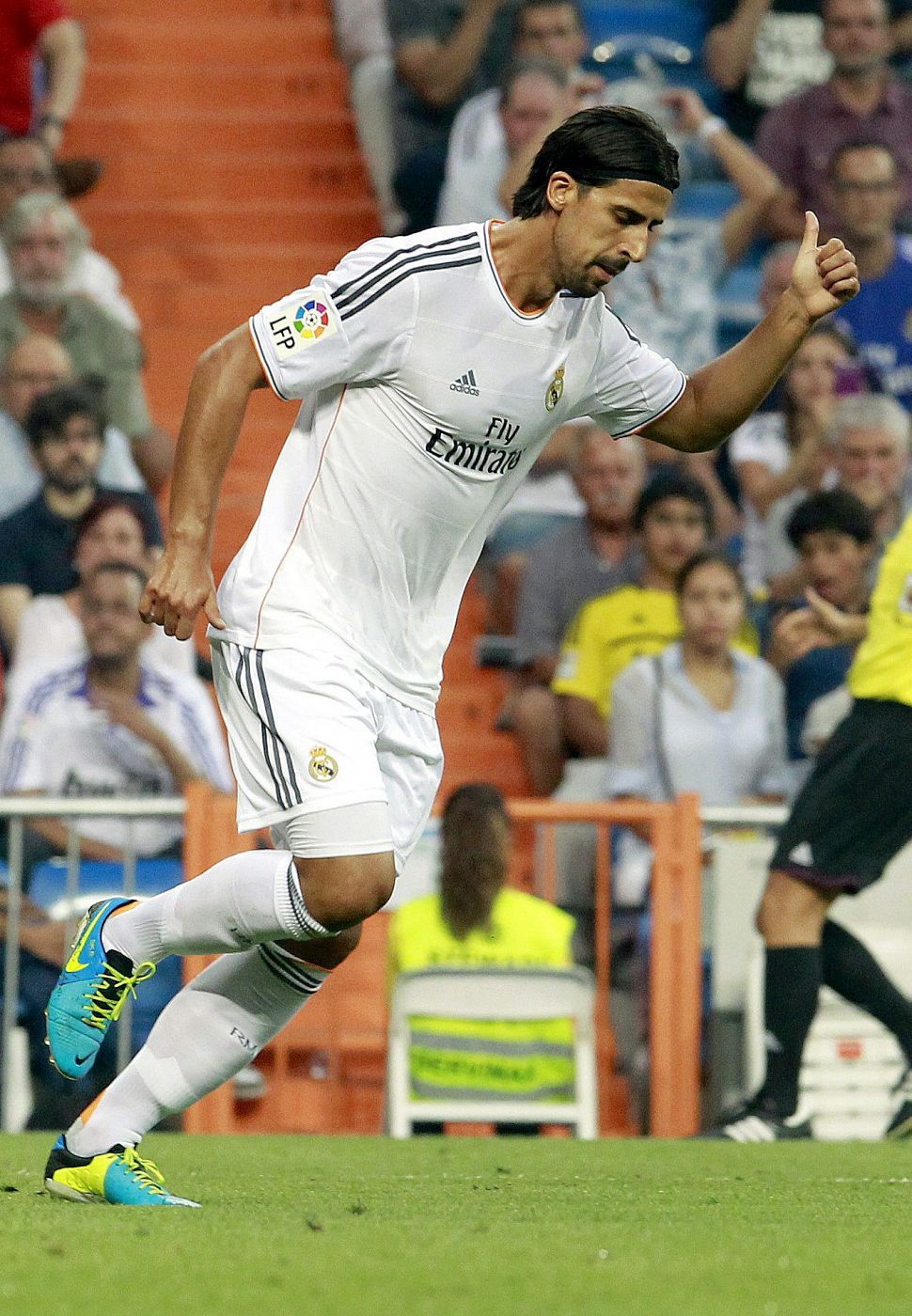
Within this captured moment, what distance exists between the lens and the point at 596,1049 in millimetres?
8617

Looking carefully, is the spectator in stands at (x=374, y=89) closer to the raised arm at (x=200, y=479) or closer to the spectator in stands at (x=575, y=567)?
the spectator in stands at (x=575, y=567)

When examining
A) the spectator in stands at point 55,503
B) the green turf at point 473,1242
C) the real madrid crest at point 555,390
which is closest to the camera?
the green turf at point 473,1242

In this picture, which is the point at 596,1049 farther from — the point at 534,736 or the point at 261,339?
the point at 261,339

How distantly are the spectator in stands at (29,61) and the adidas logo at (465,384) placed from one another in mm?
8164

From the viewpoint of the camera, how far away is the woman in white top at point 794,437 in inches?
448

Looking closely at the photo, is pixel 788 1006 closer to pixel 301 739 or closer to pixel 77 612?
pixel 301 739

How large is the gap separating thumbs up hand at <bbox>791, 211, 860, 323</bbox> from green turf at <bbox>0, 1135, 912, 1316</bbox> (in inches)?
77.0

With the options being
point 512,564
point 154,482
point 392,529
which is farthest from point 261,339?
point 154,482

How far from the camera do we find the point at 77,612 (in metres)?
10.1

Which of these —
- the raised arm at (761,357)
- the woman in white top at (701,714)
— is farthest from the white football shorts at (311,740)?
the woman in white top at (701,714)

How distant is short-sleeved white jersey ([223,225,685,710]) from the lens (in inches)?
194

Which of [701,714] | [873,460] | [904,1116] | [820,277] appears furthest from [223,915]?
[873,460]

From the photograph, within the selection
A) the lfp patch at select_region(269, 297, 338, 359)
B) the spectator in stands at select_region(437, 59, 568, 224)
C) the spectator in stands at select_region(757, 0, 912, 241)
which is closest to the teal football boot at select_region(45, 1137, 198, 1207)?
the lfp patch at select_region(269, 297, 338, 359)

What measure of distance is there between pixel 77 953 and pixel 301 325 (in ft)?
4.58
